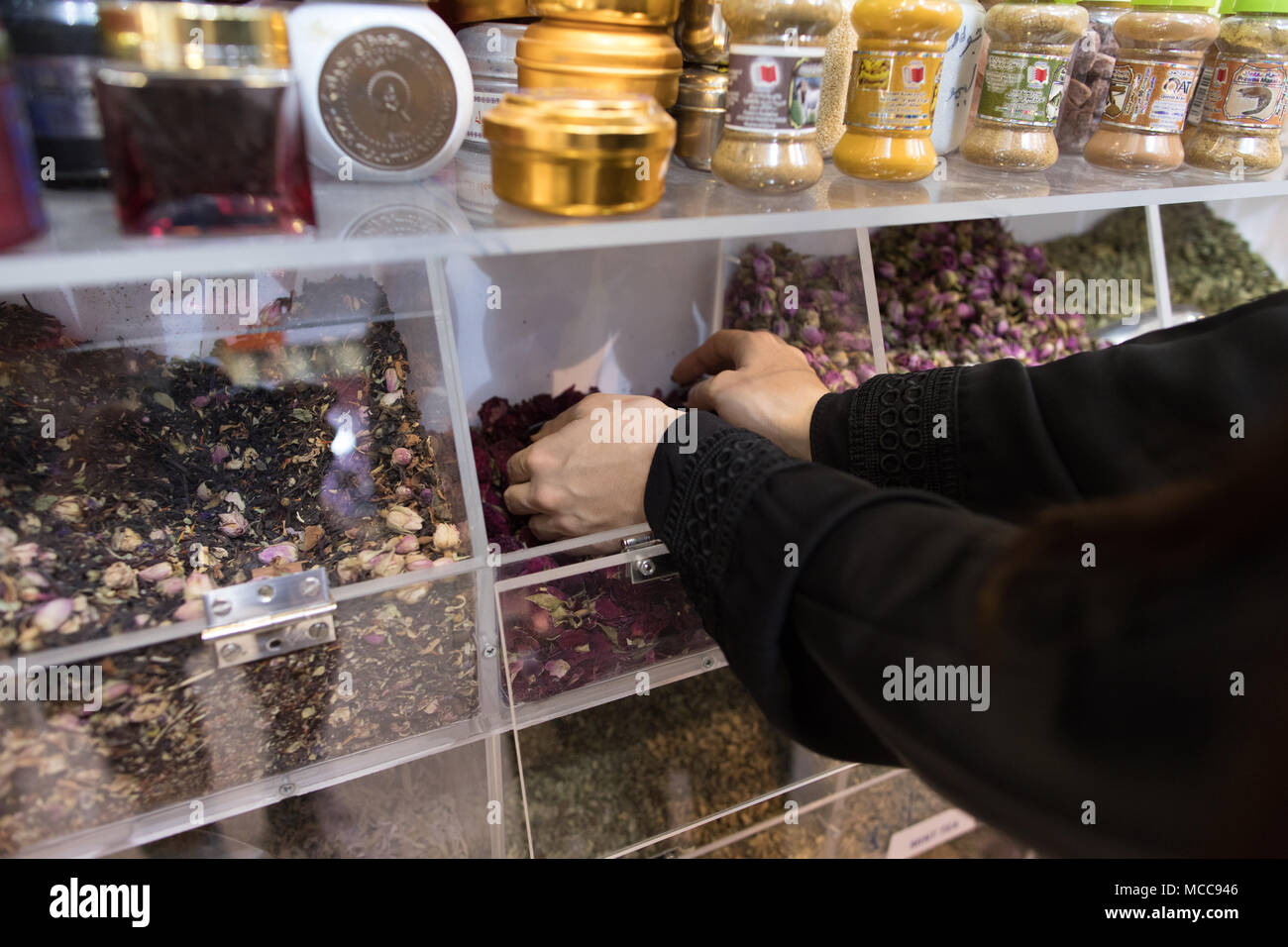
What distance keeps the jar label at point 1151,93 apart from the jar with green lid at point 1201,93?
87mm

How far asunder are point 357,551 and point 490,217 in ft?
1.32

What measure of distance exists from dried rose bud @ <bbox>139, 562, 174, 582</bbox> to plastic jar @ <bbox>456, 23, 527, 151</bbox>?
1.91 ft

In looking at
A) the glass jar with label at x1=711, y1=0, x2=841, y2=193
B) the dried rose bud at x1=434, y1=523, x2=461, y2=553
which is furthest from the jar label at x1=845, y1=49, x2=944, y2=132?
the dried rose bud at x1=434, y1=523, x2=461, y2=553

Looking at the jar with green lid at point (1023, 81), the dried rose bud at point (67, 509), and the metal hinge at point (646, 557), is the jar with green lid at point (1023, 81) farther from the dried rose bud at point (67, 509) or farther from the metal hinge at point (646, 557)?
the dried rose bud at point (67, 509)

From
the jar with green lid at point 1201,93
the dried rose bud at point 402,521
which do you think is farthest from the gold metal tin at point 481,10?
the jar with green lid at point 1201,93

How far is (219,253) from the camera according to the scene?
58 cm

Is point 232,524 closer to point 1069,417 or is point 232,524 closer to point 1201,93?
point 1069,417

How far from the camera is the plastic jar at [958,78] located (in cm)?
99

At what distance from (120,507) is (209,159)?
44 centimetres

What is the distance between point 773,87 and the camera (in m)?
0.79

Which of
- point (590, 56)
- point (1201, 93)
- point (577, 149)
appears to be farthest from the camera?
point (1201, 93)

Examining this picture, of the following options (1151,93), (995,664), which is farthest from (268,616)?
(1151,93)

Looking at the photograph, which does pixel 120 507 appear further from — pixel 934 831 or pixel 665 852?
pixel 934 831

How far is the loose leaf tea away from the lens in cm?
89
